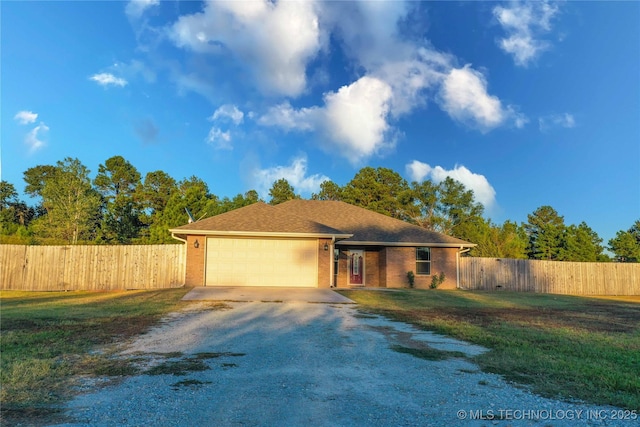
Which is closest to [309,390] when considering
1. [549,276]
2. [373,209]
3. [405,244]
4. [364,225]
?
[405,244]

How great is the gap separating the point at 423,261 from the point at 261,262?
8665 mm

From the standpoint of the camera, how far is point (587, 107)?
811 inches

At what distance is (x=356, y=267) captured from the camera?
20625 mm

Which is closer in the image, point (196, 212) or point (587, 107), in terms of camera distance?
point (587, 107)

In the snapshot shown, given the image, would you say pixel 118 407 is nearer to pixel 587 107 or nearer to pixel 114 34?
pixel 114 34

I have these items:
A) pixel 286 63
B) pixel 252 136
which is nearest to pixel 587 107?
pixel 286 63

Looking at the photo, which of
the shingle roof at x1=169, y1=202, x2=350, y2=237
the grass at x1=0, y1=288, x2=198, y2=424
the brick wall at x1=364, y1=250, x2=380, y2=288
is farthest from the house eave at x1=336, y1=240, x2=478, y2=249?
the grass at x1=0, y1=288, x2=198, y2=424

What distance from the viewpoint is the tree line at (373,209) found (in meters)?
33.7

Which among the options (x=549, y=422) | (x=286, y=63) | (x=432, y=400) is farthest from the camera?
(x=286, y=63)

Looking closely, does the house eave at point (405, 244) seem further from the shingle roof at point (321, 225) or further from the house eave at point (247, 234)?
the house eave at point (247, 234)

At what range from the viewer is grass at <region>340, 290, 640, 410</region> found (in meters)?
4.36

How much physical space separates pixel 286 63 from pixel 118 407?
17711 mm

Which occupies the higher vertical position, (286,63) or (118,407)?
(286,63)

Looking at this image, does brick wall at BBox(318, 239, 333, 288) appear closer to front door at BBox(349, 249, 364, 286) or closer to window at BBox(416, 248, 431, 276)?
front door at BBox(349, 249, 364, 286)
